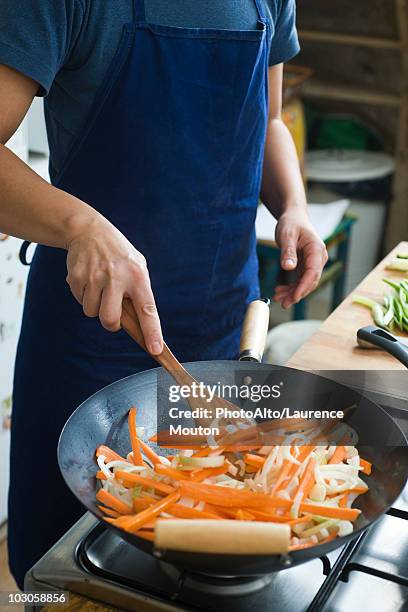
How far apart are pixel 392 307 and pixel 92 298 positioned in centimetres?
67

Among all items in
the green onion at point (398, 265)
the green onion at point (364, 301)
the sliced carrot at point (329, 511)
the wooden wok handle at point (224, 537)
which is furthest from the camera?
the green onion at point (398, 265)

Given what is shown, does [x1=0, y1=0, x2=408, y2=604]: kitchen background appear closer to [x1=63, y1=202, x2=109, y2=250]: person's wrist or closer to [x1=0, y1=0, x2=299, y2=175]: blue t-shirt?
[x1=0, y1=0, x2=299, y2=175]: blue t-shirt

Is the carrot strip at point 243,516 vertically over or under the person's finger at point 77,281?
under

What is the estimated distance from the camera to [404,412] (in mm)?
1233

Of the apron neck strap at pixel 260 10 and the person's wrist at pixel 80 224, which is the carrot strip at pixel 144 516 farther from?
the apron neck strap at pixel 260 10

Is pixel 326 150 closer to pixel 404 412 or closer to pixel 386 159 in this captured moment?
pixel 386 159

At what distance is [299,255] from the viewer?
1.51 meters

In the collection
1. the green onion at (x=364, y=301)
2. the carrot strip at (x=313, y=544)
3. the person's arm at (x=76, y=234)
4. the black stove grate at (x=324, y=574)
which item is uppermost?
the person's arm at (x=76, y=234)

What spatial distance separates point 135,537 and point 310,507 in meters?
0.20

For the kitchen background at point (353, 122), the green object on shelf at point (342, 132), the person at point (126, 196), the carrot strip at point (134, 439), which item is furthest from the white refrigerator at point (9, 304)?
the green object on shelf at point (342, 132)

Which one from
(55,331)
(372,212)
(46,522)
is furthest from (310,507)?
(372,212)

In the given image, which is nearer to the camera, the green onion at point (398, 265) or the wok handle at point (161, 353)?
the wok handle at point (161, 353)

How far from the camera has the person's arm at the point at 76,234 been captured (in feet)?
3.42

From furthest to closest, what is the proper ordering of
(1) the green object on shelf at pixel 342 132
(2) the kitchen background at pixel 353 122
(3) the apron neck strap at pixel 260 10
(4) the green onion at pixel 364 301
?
(1) the green object on shelf at pixel 342 132 → (2) the kitchen background at pixel 353 122 → (4) the green onion at pixel 364 301 → (3) the apron neck strap at pixel 260 10
